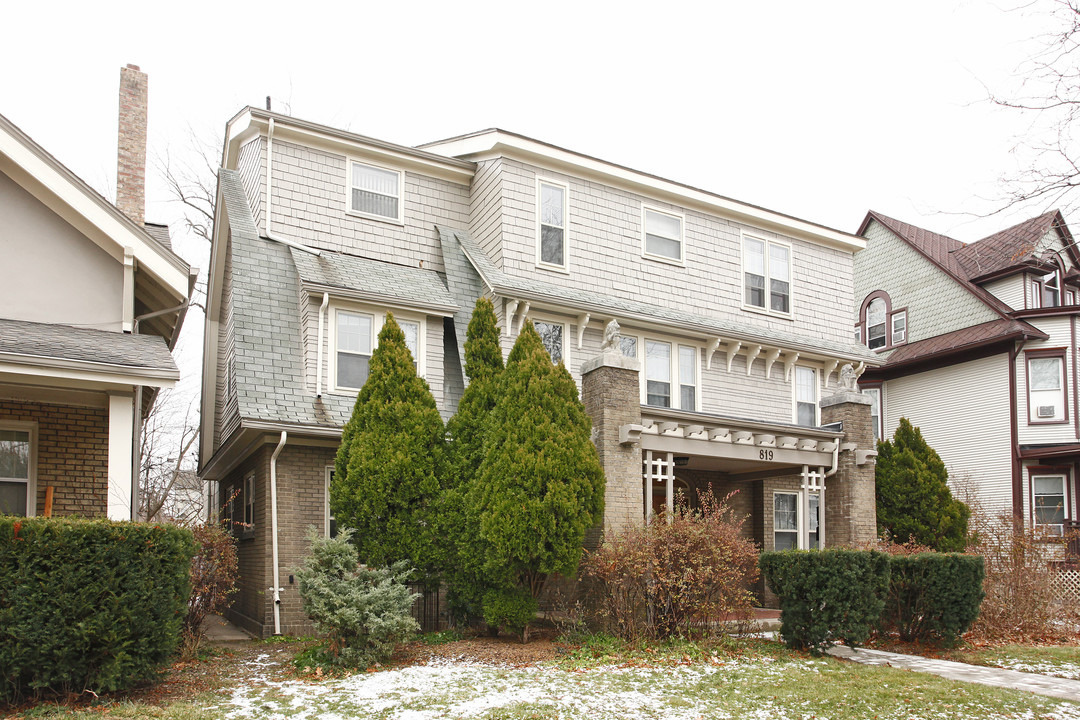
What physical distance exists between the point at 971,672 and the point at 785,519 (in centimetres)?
767

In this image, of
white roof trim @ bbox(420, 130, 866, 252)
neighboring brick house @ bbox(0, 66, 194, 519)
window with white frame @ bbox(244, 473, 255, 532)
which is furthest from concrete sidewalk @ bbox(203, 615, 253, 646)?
white roof trim @ bbox(420, 130, 866, 252)

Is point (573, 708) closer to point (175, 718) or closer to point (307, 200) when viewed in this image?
point (175, 718)

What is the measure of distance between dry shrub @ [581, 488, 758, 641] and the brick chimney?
28.9ft

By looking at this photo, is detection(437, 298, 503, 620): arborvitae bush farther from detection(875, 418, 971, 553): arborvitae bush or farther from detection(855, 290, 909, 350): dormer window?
detection(855, 290, 909, 350): dormer window

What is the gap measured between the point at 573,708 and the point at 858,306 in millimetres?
24304

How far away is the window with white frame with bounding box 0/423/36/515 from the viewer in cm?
1059

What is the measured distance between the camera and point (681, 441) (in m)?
13.9

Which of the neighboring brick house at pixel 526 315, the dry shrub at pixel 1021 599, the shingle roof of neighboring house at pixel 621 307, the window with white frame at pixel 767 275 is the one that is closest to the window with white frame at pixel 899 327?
the neighboring brick house at pixel 526 315

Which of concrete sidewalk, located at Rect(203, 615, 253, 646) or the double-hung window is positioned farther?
the double-hung window

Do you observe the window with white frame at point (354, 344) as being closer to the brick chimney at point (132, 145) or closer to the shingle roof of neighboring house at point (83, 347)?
the brick chimney at point (132, 145)

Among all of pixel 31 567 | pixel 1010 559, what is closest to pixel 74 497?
pixel 31 567

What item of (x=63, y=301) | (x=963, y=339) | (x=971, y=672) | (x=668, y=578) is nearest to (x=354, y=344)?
(x=63, y=301)

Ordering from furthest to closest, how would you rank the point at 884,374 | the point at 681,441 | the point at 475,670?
the point at 884,374, the point at 681,441, the point at 475,670

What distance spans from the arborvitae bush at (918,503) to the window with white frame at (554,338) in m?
7.67
